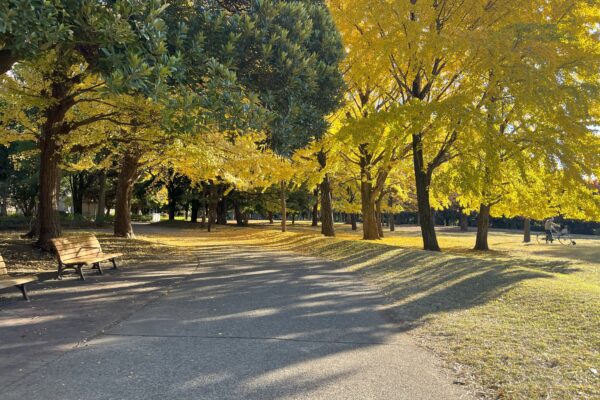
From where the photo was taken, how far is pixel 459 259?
11.9m

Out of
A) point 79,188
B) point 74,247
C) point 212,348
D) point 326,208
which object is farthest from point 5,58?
point 79,188

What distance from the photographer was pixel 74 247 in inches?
380

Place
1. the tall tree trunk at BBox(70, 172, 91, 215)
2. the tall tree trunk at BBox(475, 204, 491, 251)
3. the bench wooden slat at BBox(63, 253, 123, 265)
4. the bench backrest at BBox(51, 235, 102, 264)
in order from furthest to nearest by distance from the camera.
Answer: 1. the tall tree trunk at BBox(70, 172, 91, 215)
2. the tall tree trunk at BBox(475, 204, 491, 251)
3. the bench wooden slat at BBox(63, 253, 123, 265)
4. the bench backrest at BBox(51, 235, 102, 264)

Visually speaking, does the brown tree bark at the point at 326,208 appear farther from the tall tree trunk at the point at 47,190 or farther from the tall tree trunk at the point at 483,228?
the tall tree trunk at the point at 47,190

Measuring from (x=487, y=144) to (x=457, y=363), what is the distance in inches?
338

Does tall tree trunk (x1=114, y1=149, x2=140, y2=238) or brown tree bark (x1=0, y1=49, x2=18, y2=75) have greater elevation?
brown tree bark (x1=0, y1=49, x2=18, y2=75)

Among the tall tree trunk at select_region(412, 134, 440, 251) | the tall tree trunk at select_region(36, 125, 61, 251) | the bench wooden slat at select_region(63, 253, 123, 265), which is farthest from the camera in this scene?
the tall tree trunk at select_region(412, 134, 440, 251)

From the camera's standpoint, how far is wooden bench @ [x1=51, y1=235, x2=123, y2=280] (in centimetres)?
900

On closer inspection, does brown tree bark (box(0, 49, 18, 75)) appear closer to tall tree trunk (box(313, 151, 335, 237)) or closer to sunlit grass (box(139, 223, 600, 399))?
sunlit grass (box(139, 223, 600, 399))

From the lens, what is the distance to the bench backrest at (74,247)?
8.95 metres

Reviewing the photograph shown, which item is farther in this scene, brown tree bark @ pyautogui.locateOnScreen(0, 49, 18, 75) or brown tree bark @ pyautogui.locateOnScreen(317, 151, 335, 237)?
brown tree bark @ pyautogui.locateOnScreen(317, 151, 335, 237)

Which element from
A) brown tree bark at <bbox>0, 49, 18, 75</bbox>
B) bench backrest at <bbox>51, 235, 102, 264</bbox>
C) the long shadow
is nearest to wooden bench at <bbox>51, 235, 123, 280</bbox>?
bench backrest at <bbox>51, 235, 102, 264</bbox>

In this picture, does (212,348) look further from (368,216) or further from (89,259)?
(368,216)

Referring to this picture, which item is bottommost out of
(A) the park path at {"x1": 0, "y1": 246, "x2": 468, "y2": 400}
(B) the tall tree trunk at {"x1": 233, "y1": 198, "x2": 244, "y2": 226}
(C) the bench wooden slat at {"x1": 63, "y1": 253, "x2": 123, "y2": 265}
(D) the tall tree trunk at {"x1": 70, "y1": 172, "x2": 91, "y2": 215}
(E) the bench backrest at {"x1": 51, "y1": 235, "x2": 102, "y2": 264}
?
(A) the park path at {"x1": 0, "y1": 246, "x2": 468, "y2": 400}
